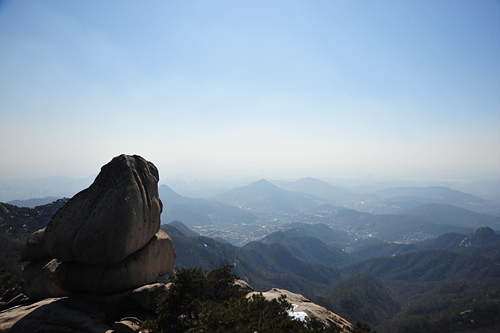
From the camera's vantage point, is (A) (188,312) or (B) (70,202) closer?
(A) (188,312)

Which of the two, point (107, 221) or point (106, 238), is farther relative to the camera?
point (107, 221)

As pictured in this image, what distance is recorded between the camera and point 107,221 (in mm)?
14688

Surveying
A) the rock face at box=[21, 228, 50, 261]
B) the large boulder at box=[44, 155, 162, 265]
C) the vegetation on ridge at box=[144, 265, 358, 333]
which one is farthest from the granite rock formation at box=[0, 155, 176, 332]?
the rock face at box=[21, 228, 50, 261]

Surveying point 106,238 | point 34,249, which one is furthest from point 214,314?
point 34,249

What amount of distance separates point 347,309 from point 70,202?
176773 mm

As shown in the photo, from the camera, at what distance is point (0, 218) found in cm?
9431

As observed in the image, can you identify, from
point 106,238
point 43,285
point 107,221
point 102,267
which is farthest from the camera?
point 43,285

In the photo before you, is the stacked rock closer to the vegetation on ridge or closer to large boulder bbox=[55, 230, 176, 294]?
large boulder bbox=[55, 230, 176, 294]

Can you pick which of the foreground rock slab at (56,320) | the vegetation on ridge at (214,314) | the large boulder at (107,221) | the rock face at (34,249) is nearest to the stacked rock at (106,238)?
the large boulder at (107,221)

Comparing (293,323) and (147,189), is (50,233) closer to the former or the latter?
(147,189)

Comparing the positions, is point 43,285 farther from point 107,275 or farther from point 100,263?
point 100,263

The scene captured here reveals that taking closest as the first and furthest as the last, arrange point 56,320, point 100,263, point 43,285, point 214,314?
1. point 214,314
2. point 56,320
3. point 100,263
4. point 43,285

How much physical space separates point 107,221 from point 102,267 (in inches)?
145

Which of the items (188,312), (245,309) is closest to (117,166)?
(188,312)
